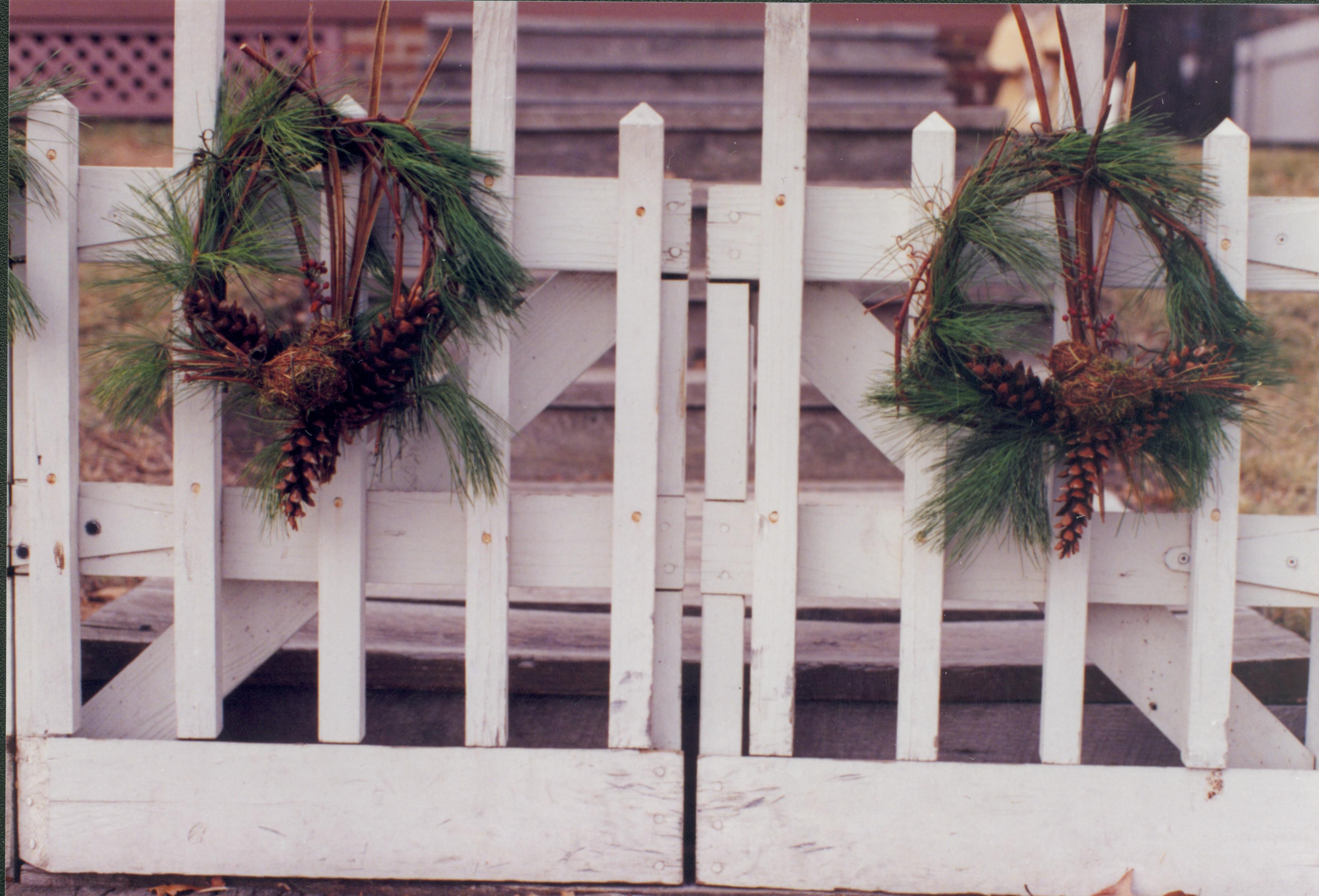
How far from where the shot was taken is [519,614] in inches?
79.3

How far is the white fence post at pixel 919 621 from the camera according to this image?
1.42m

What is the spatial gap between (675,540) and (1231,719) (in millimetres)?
998

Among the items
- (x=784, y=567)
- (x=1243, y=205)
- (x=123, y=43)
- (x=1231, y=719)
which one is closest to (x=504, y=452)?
(x=784, y=567)

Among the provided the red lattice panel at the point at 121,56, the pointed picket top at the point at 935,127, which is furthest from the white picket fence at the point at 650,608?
the red lattice panel at the point at 121,56

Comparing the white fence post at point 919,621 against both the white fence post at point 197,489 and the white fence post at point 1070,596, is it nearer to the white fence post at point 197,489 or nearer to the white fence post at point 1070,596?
the white fence post at point 1070,596

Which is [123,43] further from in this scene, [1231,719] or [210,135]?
[1231,719]

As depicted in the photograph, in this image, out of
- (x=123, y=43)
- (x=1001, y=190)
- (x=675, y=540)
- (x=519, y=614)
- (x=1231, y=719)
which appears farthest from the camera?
(x=123, y=43)

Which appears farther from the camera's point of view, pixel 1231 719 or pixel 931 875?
pixel 1231 719

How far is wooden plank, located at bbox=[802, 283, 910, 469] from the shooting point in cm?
146

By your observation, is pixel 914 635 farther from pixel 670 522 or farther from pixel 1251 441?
pixel 1251 441

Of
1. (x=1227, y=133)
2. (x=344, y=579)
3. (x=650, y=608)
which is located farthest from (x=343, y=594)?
(x=1227, y=133)

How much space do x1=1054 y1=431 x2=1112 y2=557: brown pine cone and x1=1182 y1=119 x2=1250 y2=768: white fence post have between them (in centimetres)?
22

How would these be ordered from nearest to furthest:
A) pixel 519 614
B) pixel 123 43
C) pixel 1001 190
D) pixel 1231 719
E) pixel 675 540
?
pixel 1001 190 < pixel 675 540 < pixel 1231 719 < pixel 519 614 < pixel 123 43

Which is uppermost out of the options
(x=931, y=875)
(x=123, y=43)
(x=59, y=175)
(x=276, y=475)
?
(x=123, y=43)
